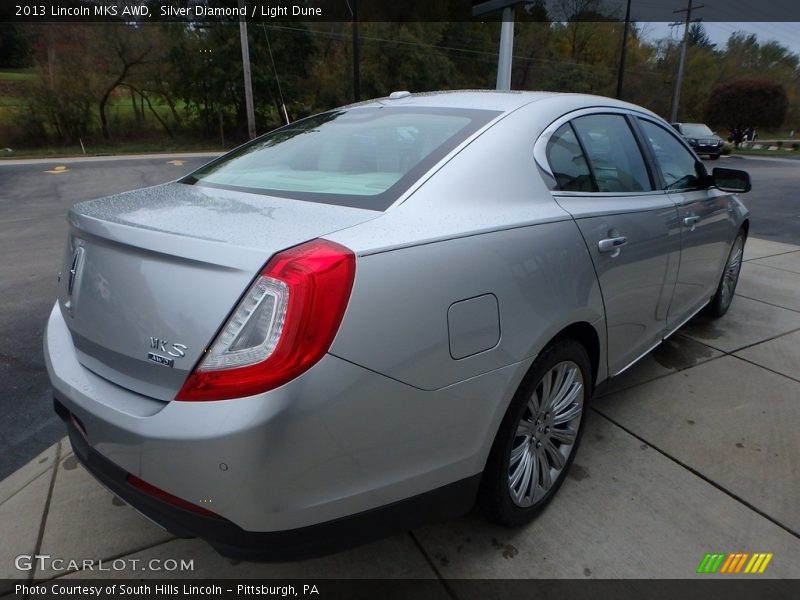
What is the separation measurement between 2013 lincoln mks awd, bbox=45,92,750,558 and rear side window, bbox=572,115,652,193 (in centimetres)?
4

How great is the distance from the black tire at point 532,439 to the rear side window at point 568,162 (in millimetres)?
646

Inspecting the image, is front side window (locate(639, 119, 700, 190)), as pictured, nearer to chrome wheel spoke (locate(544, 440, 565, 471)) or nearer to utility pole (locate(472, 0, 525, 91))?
chrome wheel spoke (locate(544, 440, 565, 471))

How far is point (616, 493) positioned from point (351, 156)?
184cm

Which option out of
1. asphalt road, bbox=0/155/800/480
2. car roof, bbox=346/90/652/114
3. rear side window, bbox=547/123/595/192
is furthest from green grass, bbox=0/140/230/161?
rear side window, bbox=547/123/595/192

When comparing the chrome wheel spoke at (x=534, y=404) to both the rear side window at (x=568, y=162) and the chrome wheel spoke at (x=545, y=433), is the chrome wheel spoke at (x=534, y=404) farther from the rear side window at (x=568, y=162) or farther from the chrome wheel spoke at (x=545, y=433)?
the rear side window at (x=568, y=162)

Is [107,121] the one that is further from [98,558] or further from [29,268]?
[98,558]

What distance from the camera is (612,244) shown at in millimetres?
2281

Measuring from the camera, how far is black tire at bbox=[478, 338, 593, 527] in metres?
1.92

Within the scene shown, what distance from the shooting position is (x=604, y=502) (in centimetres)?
234

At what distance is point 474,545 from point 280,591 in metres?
0.73

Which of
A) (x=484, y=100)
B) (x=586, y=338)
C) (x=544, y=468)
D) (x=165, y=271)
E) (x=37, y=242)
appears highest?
(x=484, y=100)

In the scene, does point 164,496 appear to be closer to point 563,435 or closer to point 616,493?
point 563,435

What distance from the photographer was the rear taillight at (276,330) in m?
1.35

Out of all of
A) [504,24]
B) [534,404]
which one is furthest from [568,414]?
[504,24]
